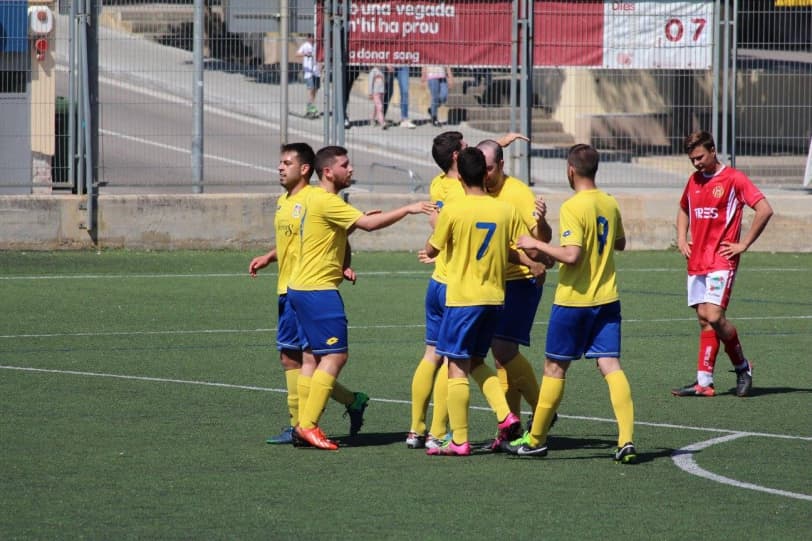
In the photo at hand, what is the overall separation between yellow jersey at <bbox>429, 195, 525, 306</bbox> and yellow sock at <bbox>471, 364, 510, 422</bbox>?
45cm

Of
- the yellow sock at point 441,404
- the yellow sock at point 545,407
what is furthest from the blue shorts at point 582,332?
the yellow sock at point 441,404

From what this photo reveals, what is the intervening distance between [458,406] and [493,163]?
4.81 ft

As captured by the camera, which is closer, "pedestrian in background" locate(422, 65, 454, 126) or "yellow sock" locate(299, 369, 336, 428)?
"yellow sock" locate(299, 369, 336, 428)

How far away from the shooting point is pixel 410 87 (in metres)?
19.1

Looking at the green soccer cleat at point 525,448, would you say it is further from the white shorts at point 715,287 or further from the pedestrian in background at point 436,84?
the pedestrian in background at point 436,84

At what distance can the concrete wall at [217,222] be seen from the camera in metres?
18.6

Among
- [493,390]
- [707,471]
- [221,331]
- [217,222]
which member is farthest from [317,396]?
[217,222]

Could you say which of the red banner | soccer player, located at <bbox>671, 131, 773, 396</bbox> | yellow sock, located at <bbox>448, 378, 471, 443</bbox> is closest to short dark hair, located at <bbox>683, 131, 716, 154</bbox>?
soccer player, located at <bbox>671, 131, 773, 396</bbox>

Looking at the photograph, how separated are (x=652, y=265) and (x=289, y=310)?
10.3m

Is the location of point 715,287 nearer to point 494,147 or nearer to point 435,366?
point 494,147

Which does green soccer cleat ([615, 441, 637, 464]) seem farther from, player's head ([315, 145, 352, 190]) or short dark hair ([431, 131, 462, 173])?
player's head ([315, 145, 352, 190])

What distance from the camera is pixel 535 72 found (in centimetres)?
2016

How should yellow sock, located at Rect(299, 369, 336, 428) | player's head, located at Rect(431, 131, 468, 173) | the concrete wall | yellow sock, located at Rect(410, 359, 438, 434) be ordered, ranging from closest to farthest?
yellow sock, located at Rect(299, 369, 336, 428) < yellow sock, located at Rect(410, 359, 438, 434) < player's head, located at Rect(431, 131, 468, 173) < the concrete wall

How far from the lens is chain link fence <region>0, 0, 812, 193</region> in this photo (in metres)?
19.0
